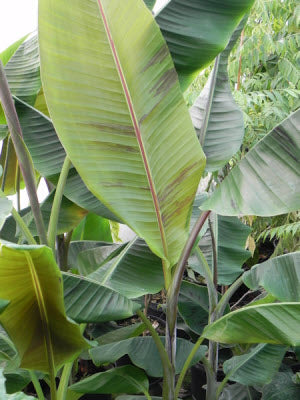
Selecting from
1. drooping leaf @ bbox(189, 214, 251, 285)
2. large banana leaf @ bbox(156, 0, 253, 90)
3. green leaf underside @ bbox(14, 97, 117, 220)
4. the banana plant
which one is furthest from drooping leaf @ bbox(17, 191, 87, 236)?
large banana leaf @ bbox(156, 0, 253, 90)

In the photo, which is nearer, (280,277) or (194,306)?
(280,277)

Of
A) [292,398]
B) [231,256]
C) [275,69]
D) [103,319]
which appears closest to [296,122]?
[103,319]

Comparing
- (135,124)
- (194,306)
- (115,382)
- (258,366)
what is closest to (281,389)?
(258,366)

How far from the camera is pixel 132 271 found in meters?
1.20

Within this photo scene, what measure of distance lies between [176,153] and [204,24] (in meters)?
0.31

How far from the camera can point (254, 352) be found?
4.06 ft

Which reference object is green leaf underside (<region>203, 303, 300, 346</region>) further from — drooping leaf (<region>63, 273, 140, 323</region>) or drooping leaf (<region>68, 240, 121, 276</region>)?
drooping leaf (<region>68, 240, 121, 276</region>)

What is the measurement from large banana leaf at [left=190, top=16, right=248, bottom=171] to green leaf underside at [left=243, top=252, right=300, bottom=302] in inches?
11.0

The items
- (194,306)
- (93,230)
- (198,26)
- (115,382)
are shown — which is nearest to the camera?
(198,26)

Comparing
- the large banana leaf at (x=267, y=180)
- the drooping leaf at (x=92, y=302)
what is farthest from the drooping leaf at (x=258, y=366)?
the large banana leaf at (x=267, y=180)

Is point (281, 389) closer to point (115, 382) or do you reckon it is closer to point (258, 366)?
point (258, 366)

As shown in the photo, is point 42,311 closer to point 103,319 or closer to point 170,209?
point 103,319

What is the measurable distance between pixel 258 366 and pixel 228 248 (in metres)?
0.38

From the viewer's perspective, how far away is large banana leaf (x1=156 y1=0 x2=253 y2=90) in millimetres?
954
